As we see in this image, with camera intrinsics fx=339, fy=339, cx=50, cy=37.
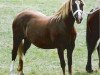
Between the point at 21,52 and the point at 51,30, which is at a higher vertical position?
the point at 51,30

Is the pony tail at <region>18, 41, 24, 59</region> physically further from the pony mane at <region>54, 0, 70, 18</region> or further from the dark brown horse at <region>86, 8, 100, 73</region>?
the dark brown horse at <region>86, 8, 100, 73</region>

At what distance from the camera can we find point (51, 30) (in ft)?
23.1

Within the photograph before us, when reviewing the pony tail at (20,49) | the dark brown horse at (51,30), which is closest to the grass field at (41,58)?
the pony tail at (20,49)

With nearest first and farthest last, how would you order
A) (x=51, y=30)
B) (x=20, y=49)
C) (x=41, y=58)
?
(x=51, y=30) < (x=20, y=49) < (x=41, y=58)

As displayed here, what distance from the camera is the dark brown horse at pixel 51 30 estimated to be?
270 inches

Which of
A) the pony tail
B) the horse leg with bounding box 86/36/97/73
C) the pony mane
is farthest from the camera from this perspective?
the horse leg with bounding box 86/36/97/73

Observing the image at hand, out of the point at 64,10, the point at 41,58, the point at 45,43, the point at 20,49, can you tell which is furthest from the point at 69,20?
the point at 41,58

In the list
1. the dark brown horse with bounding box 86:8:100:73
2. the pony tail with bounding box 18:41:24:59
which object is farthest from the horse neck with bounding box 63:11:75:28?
the pony tail with bounding box 18:41:24:59

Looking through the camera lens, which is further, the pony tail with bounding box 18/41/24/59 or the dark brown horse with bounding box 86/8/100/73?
the dark brown horse with bounding box 86/8/100/73

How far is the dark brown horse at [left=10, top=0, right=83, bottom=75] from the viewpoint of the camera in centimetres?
685

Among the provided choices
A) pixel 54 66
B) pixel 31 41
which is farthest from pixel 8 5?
pixel 31 41

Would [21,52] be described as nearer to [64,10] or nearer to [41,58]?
[64,10]

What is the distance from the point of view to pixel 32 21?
759 centimetres

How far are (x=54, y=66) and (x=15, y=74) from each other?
1341 millimetres
